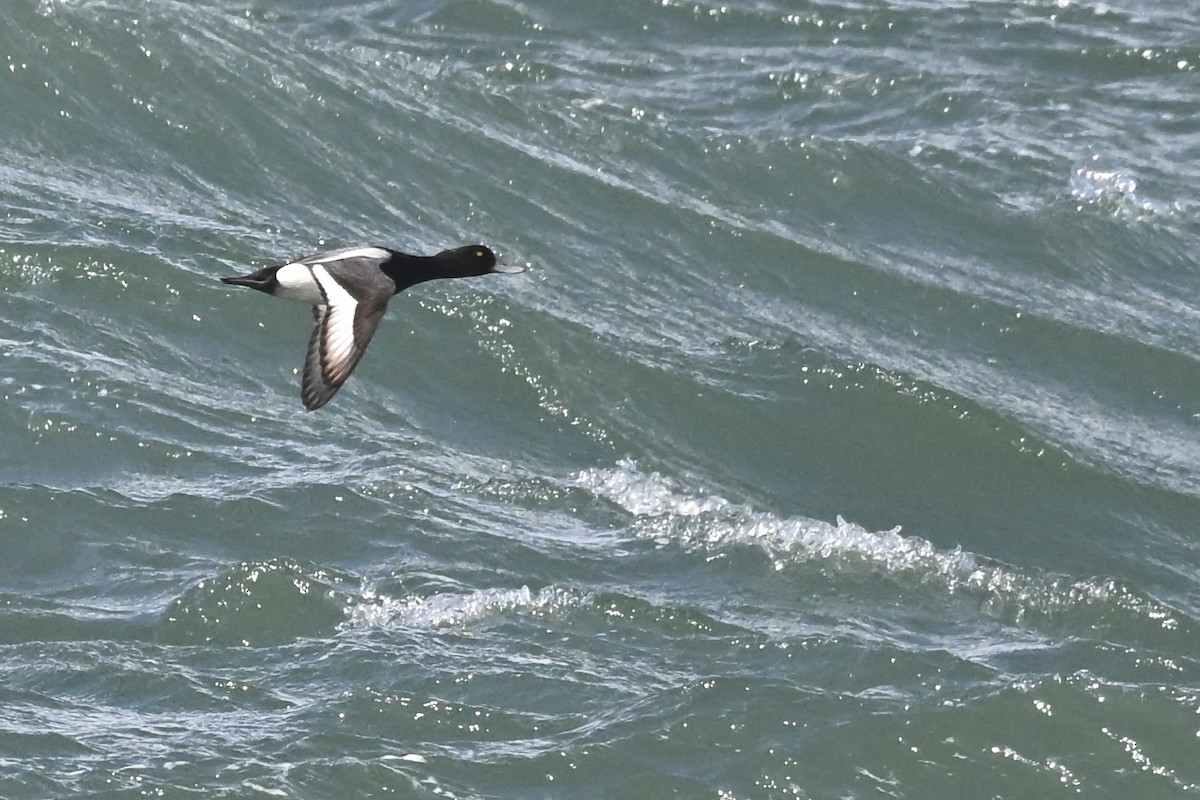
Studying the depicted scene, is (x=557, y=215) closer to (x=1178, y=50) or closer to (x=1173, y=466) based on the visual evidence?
(x=1173, y=466)

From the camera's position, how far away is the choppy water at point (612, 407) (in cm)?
865

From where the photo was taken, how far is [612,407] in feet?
38.0

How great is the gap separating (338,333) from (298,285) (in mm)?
902

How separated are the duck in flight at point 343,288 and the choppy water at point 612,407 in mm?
1517

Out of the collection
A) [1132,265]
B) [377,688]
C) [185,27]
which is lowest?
[377,688]

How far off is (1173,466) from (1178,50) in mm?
5526

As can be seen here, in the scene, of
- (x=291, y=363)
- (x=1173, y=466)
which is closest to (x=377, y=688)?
(x=291, y=363)

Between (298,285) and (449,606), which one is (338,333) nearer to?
Result: (298,285)

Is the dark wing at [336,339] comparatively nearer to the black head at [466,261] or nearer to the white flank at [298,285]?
the white flank at [298,285]

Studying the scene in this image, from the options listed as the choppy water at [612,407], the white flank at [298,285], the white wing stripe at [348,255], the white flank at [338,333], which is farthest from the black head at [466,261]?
the choppy water at [612,407]

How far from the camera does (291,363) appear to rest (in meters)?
11.8

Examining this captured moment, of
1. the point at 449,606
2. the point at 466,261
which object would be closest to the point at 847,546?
the point at 449,606

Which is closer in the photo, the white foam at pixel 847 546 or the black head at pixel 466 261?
the black head at pixel 466 261

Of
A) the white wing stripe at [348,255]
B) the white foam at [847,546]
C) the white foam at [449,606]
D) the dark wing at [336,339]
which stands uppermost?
the white wing stripe at [348,255]
